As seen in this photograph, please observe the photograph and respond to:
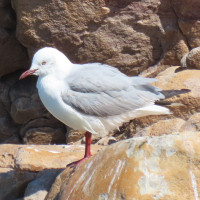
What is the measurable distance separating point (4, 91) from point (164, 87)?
308 centimetres

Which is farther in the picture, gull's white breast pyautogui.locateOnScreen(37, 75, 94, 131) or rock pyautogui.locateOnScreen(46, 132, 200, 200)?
gull's white breast pyautogui.locateOnScreen(37, 75, 94, 131)

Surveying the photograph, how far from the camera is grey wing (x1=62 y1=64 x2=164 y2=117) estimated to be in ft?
16.3

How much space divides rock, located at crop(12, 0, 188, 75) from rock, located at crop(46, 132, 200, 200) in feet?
11.3

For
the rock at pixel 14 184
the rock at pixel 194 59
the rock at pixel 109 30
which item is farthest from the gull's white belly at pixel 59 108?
the rock at pixel 109 30

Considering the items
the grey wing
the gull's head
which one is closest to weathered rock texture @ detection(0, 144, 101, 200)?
the grey wing

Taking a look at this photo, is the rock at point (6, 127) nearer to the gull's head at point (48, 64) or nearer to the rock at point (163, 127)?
the rock at point (163, 127)

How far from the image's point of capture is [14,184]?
18.7 ft

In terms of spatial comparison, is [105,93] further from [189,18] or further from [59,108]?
[189,18]

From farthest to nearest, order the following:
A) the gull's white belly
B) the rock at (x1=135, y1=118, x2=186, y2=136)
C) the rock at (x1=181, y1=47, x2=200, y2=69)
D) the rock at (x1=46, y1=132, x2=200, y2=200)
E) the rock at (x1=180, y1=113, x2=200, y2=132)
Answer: the rock at (x1=181, y1=47, x2=200, y2=69) → the rock at (x1=135, y1=118, x2=186, y2=136) → the rock at (x1=180, y1=113, x2=200, y2=132) → the gull's white belly → the rock at (x1=46, y1=132, x2=200, y2=200)

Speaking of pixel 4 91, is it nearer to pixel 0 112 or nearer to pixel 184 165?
pixel 0 112

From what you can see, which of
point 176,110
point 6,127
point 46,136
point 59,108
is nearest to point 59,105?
point 59,108

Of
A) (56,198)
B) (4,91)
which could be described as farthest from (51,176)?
(4,91)

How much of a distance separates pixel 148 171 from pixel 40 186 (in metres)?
1.89

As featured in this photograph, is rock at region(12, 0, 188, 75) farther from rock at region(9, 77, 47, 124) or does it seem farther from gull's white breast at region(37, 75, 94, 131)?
gull's white breast at region(37, 75, 94, 131)
